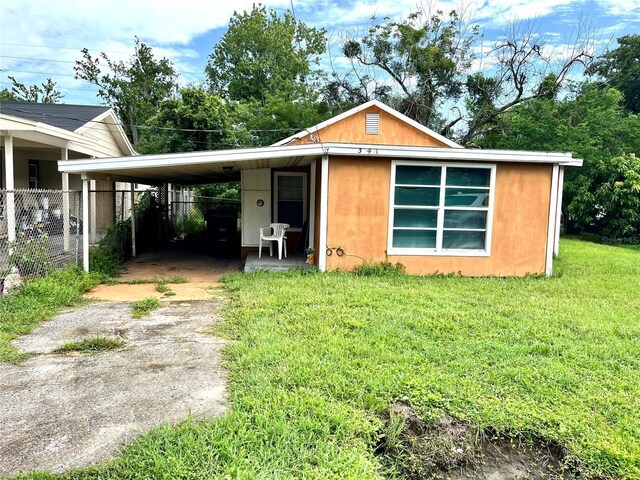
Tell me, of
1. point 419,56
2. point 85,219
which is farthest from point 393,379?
point 419,56

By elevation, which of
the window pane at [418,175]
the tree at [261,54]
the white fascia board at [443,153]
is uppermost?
the tree at [261,54]

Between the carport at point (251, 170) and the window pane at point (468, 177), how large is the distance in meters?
2.37

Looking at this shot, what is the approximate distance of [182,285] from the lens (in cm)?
762

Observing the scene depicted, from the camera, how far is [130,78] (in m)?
31.5

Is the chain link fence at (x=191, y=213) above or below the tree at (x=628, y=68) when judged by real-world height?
below

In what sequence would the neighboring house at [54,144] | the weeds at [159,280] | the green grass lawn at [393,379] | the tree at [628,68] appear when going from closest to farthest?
the green grass lawn at [393,379], the weeds at [159,280], the neighboring house at [54,144], the tree at [628,68]

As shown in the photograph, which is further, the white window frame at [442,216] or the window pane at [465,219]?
the window pane at [465,219]

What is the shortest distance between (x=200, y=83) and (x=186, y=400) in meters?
34.1

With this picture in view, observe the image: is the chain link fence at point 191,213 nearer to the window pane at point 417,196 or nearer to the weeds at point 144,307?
the window pane at point 417,196

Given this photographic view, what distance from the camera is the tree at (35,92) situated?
30625mm

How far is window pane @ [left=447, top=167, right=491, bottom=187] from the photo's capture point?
7980 mm

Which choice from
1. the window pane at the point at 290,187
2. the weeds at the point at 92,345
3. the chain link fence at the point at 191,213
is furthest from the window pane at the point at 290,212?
the weeds at the point at 92,345

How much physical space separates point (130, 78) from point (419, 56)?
2097 centimetres

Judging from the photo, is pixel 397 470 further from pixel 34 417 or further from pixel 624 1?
pixel 624 1
